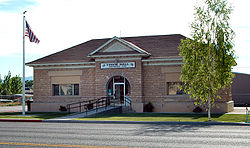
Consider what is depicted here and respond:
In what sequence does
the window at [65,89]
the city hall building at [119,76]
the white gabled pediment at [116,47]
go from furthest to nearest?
the window at [65,89] < the white gabled pediment at [116,47] < the city hall building at [119,76]

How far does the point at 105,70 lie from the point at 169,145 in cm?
2115

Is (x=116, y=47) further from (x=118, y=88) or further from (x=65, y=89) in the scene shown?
(x=65, y=89)

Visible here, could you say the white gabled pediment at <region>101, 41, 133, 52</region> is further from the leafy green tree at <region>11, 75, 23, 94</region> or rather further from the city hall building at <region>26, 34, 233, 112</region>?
the leafy green tree at <region>11, 75, 23, 94</region>

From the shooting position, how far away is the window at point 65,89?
34.0 meters

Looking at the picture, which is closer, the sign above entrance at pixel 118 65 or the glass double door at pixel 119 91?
the sign above entrance at pixel 118 65

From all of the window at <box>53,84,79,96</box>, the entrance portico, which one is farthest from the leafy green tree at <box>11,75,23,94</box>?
the entrance portico

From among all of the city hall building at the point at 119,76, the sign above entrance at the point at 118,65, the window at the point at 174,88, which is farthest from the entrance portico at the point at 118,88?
the window at the point at 174,88

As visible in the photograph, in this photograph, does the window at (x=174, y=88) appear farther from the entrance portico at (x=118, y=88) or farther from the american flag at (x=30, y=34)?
the american flag at (x=30, y=34)

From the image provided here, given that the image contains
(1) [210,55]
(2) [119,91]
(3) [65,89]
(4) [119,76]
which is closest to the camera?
(1) [210,55]

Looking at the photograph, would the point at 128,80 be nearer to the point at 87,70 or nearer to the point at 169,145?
the point at 87,70

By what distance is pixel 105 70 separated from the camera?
3198cm

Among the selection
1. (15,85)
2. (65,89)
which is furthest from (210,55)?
(15,85)

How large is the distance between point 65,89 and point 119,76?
6.10 m

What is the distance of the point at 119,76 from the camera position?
106ft
